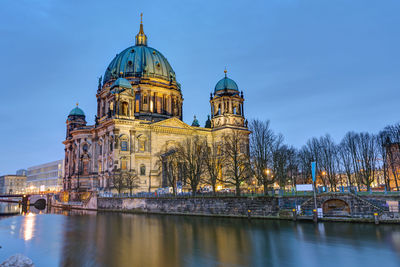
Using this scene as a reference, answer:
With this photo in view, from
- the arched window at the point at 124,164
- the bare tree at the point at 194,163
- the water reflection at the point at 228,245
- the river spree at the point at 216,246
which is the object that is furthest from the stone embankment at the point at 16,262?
the arched window at the point at 124,164

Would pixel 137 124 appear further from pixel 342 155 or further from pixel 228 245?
pixel 228 245

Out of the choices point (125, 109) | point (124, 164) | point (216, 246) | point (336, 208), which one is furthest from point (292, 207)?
point (125, 109)

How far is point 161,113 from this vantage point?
8681 cm

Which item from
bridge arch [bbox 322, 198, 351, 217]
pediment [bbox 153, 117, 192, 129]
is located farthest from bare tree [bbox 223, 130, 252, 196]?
pediment [bbox 153, 117, 192, 129]

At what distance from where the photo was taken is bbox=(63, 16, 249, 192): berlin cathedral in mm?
71188

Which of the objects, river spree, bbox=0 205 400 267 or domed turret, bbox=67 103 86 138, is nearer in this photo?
river spree, bbox=0 205 400 267

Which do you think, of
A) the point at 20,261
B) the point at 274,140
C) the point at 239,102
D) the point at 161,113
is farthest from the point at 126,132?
the point at 20,261

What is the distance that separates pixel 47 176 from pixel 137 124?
108 meters

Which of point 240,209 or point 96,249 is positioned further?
point 240,209

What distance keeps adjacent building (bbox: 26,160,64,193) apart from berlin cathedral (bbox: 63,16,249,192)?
203 feet

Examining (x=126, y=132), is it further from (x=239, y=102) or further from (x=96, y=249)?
(x=96, y=249)

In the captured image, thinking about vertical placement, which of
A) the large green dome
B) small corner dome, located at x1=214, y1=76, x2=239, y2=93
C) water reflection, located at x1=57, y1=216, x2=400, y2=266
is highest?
the large green dome

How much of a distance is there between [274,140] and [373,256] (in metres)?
29.8

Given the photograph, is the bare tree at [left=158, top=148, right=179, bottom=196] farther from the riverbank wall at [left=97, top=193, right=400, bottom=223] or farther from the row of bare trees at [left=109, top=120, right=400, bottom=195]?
the riverbank wall at [left=97, top=193, right=400, bottom=223]
